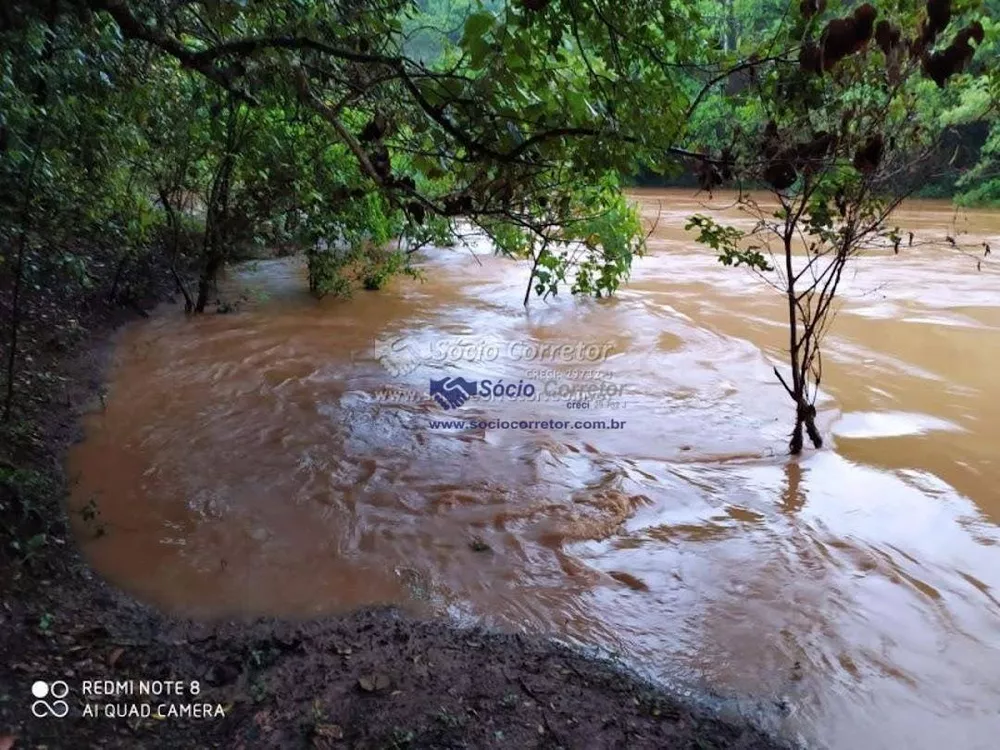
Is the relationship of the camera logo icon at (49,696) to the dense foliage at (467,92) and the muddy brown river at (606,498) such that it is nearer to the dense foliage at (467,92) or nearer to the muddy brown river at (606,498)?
the muddy brown river at (606,498)

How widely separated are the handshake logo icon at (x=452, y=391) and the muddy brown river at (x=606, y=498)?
88mm

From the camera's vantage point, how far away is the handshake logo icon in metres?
6.43

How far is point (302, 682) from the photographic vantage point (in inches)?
109

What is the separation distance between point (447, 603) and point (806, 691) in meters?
1.63

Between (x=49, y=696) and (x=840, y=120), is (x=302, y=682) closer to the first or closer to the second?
(x=49, y=696)

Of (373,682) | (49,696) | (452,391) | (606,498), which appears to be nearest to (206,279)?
(452,391)

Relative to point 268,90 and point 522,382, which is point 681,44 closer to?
point 268,90

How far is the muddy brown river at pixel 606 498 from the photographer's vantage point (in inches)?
134

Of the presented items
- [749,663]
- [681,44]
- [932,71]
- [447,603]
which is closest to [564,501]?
[447,603]

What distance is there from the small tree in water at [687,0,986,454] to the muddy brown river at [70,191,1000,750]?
1064mm

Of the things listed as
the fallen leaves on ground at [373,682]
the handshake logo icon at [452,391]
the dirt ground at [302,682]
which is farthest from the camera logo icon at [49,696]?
the handshake logo icon at [452,391]

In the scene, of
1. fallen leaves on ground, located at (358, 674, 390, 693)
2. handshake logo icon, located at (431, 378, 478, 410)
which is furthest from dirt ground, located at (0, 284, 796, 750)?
handshake logo icon, located at (431, 378, 478, 410)

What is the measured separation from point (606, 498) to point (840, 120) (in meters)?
2.62

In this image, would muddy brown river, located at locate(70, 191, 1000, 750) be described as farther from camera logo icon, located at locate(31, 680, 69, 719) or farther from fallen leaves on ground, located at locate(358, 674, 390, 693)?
camera logo icon, located at locate(31, 680, 69, 719)
